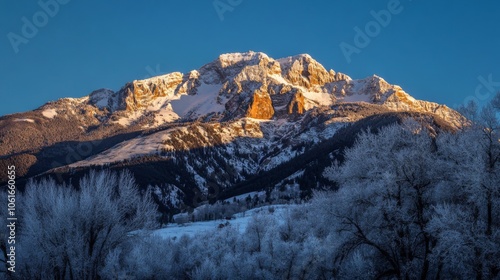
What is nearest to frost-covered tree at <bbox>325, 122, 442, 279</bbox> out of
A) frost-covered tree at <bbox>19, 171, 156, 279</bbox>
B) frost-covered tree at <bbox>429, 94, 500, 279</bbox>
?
frost-covered tree at <bbox>429, 94, 500, 279</bbox>

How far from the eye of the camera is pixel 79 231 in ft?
141

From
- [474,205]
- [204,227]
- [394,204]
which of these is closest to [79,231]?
[394,204]

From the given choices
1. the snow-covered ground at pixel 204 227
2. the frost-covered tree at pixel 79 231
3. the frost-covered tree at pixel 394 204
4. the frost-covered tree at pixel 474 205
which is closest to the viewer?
the frost-covered tree at pixel 474 205

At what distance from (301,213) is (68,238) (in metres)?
53.8

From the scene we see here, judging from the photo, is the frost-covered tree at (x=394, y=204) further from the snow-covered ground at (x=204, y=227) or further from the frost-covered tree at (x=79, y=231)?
the snow-covered ground at (x=204, y=227)

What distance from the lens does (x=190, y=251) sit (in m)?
64.7

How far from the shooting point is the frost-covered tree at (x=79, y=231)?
139 feet

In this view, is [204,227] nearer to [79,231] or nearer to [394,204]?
[79,231]

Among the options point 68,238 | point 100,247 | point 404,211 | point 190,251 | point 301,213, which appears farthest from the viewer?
point 301,213

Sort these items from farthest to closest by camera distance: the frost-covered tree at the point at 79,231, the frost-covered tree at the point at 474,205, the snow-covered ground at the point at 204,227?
the snow-covered ground at the point at 204,227
the frost-covered tree at the point at 79,231
the frost-covered tree at the point at 474,205

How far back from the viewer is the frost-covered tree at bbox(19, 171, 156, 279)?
4228 centimetres

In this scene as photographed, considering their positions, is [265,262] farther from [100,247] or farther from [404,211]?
[404,211]

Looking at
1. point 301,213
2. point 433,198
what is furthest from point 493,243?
point 301,213

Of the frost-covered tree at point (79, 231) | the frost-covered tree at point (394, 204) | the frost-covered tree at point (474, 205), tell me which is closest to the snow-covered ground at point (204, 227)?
the frost-covered tree at point (79, 231)
